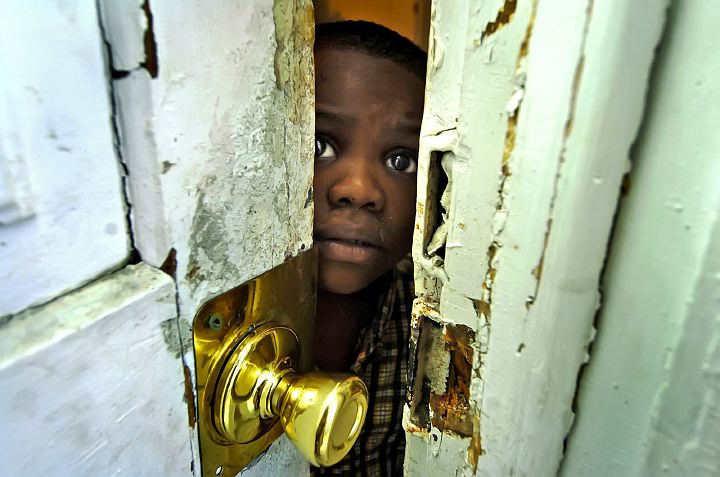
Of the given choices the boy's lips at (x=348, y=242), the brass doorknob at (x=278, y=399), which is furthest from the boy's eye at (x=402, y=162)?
the brass doorknob at (x=278, y=399)

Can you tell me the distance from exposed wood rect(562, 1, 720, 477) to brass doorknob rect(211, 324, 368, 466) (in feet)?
0.63

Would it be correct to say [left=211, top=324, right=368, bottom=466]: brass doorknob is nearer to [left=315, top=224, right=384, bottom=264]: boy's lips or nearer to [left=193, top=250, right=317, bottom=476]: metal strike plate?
[left=193, top=250, right=317, bottom=476]: metal strike plate

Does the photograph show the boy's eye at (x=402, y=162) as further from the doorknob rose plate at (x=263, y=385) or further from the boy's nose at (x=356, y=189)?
the doorknob rose plate at (x=263, y=385)

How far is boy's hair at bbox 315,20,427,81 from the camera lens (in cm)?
68

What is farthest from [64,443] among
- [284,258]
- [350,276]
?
[350,276]

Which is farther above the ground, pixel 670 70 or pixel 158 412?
pixel 670 70

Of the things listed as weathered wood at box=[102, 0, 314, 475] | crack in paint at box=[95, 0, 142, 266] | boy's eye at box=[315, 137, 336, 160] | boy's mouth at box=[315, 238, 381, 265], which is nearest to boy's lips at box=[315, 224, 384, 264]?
boy's mouth at box=[315, 238, 381, 265]

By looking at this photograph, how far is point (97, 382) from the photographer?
0.28 m

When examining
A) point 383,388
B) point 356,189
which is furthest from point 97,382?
point 383,388

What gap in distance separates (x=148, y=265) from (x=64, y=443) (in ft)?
0.35

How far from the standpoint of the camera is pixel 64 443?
27 cm

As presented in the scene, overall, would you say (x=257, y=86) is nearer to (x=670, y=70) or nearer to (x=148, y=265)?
(x=148, y=265)

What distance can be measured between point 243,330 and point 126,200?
0.14 meters

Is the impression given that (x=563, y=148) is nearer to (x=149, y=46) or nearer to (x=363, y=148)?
(x=149, y=46)
